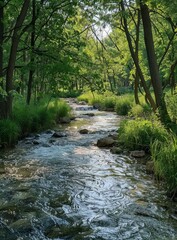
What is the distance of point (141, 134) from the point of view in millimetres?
10633

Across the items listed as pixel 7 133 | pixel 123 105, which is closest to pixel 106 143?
pixel 7 133

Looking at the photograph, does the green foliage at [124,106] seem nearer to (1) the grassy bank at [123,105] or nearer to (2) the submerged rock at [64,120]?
(1) the grassy bank at [123,105]

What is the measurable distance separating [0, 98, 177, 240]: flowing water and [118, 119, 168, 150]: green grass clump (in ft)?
2.66

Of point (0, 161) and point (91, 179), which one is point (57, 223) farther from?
point (0, 161)

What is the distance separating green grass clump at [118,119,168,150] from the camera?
33.7 feet

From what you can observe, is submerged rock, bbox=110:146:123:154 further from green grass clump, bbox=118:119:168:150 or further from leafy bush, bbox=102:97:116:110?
leafy bush, bbox=102:97:116:110

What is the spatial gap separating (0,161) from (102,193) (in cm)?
403

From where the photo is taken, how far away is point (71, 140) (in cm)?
1313

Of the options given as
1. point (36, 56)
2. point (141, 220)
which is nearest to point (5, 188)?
point (141, 220)

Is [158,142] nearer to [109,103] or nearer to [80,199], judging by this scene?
[80,199]

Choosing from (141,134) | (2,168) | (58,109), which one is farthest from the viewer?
(58,109)

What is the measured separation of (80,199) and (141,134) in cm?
491

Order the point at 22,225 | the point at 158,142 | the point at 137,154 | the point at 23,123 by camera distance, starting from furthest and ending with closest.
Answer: the point at 23,123 → the point at 137,154 → the point at 158,142 → the point at 22,225

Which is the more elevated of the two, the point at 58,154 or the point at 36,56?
the point at 36,56
